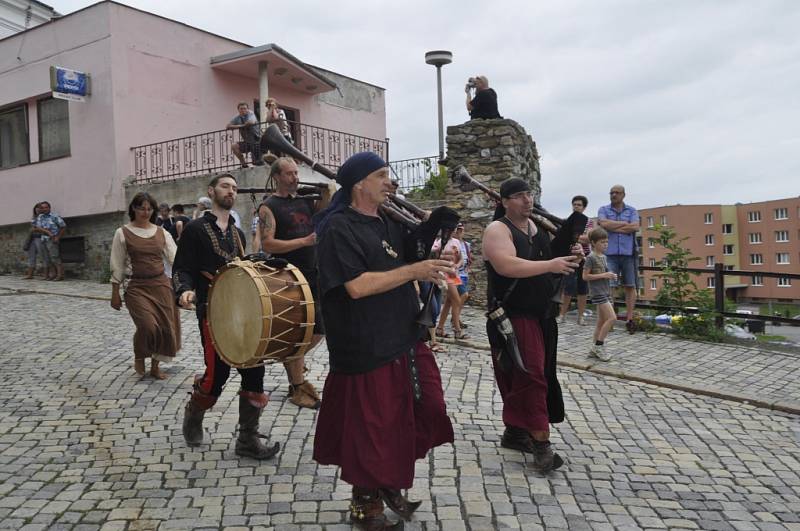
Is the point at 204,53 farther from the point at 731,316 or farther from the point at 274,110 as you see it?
the point at 731,316

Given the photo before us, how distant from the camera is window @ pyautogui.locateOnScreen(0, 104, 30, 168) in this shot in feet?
58.5

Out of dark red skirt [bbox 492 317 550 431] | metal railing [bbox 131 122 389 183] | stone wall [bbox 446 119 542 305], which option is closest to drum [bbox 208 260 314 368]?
dark red skirt [bbox 492 317 550 431]

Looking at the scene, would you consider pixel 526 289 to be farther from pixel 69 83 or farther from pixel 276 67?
pixel 276 67

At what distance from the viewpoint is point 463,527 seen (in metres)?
3.54

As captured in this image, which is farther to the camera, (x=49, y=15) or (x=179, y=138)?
(x=49, y=15)

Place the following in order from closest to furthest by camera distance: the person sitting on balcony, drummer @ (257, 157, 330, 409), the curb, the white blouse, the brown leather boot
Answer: drummer @ (257, 157, 330, 409) < the brown leather boot < the curb < the white blouse < the person sitting on balcony

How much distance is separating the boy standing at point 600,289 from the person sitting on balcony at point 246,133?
8461 millimetres

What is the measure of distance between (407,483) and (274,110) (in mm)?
10879

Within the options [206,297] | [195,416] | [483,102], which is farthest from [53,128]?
[195,416]

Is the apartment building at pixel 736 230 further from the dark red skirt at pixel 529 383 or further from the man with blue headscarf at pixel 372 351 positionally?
the man with blue headscarf at pixel 372 351

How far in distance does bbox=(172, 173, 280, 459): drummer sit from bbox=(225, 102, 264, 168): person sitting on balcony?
32.6 feet

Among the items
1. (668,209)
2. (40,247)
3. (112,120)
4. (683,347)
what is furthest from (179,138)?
(668,209)

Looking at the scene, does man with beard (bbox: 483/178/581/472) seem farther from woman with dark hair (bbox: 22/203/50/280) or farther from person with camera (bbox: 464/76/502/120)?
woman with dark hair (bbox: 22/203/50/280)

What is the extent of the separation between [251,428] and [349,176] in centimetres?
204
